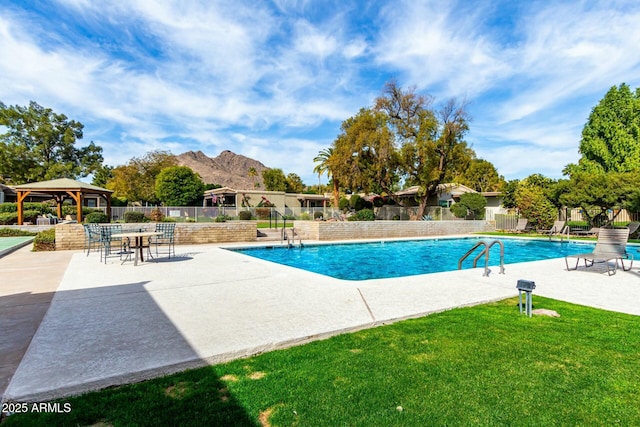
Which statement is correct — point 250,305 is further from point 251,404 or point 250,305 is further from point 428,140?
point 428,140

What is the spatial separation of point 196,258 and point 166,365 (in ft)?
25.2

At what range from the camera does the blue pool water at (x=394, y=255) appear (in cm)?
1057

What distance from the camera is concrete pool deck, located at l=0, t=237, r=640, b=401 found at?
2949mm

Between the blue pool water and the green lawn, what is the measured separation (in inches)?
233

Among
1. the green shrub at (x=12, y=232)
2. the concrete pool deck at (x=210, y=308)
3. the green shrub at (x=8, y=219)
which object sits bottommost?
the concrete pool deck at (x=210, y=308)

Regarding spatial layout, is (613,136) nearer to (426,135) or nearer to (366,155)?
(426,135)

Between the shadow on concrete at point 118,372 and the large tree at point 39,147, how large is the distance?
47339 millimetres

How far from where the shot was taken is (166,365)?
2.91m

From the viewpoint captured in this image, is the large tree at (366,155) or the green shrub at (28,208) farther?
the large tree at (366,155)

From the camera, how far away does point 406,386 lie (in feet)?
8.43

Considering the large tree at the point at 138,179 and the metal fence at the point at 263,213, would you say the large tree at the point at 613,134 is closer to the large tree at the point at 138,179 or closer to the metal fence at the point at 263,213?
the metal fence at the point at 263,213

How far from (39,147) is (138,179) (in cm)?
1635

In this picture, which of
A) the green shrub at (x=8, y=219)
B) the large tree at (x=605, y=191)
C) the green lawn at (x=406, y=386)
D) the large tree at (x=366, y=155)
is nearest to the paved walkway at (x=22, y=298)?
the green lawn at (x=406, y=386)

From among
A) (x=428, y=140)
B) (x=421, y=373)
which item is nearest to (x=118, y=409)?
(x=421, y=373)
